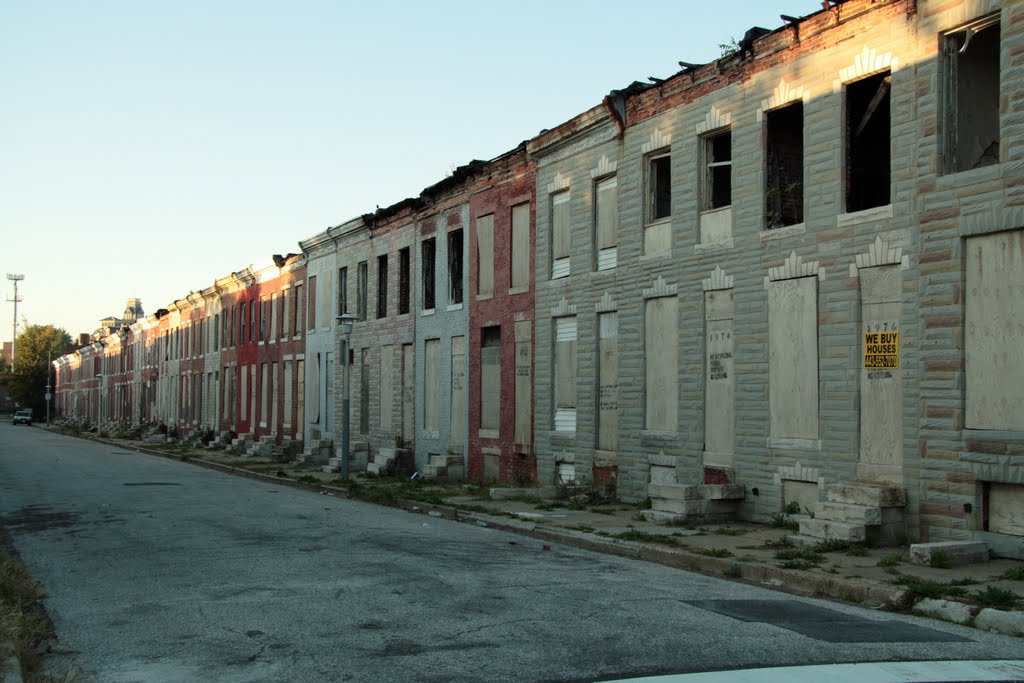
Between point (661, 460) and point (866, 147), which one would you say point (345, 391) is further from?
point (866, 147)

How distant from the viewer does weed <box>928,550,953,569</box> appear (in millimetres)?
11086

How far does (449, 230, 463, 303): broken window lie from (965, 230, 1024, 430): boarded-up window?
16677 millimetres

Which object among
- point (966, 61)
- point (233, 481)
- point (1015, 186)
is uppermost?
point (966, 61)

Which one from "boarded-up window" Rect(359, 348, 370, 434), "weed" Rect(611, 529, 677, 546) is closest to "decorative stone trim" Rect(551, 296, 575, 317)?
"weed" Rect(611, 529, 677, 546)

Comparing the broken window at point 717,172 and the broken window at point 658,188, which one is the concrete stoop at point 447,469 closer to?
the broken window at point 658,188

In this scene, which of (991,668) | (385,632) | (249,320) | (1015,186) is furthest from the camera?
(249,320)

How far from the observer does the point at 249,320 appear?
47.1 m

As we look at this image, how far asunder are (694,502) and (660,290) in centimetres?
449

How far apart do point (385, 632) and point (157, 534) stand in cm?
764

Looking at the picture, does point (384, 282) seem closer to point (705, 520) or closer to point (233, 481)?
point (233, 481)

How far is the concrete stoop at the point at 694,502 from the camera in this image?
15.4 m

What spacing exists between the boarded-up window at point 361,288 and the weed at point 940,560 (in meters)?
25.1

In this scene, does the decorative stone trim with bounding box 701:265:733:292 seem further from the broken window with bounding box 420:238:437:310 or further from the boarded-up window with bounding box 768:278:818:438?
the broken window with bounding box 420:238:437:310

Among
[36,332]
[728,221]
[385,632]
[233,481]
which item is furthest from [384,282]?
[36,332]
